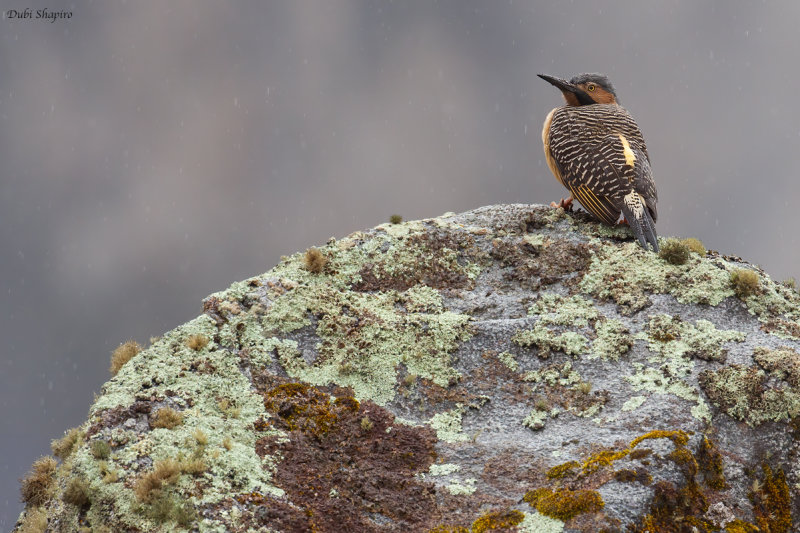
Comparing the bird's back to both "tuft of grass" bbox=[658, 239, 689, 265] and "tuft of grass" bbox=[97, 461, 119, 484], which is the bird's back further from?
"tuft of grass" bbox=[97, 461, 119, 484]

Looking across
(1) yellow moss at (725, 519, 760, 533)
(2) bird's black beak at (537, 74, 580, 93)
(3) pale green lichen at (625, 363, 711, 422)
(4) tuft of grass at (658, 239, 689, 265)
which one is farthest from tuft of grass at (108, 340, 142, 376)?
(2) bird's black beak at (537, 74, 580, 93)

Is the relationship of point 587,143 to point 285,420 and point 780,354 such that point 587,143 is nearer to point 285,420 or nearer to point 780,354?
point 780,354

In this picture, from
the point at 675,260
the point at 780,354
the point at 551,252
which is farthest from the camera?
the point at 551,252

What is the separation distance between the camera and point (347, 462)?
6984mm

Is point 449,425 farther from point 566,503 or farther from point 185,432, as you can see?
point 185,432

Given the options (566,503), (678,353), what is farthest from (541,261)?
(566,503)

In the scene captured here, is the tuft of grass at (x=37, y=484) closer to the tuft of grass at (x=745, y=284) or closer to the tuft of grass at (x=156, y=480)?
the tuft of grass at (x=156, y=480)

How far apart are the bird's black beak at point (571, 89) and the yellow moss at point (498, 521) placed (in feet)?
30.1

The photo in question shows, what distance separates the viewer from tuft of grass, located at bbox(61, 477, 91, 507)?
636 centimetres

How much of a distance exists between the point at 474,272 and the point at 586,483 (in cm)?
451

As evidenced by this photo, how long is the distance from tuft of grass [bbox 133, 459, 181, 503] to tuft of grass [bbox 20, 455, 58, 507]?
3.10m

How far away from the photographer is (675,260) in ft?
32.2

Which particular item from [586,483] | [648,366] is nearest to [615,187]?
[648,366]

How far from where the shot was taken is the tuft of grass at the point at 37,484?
27.8ft
